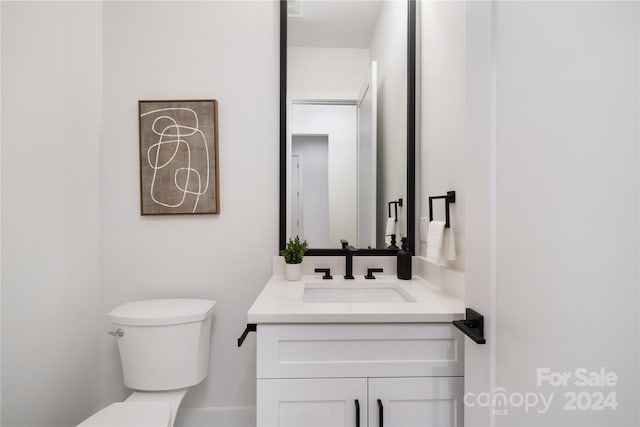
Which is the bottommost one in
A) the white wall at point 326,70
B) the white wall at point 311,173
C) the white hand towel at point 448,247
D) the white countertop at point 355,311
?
the white countertop at point 355,311

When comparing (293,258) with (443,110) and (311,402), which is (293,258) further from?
(443,110)

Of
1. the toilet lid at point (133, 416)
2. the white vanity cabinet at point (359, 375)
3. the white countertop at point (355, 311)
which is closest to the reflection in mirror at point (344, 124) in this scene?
the white countertop at point (355, 311)

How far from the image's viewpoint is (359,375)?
0.99 meters

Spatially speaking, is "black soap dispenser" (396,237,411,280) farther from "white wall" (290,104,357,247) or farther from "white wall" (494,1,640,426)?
"white wall" (494,1,640,426)

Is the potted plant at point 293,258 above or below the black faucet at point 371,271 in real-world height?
above

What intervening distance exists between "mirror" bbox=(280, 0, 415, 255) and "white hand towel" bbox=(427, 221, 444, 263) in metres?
0.32

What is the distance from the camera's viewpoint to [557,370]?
527 mm

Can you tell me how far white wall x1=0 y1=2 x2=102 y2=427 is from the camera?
44.9 inches

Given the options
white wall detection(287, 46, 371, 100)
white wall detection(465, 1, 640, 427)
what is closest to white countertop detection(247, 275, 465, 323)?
white wall detection(465, 1, 640, 427)

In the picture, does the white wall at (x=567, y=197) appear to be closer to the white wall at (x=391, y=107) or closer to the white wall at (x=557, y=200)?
the white wall at (x=557, y=200)

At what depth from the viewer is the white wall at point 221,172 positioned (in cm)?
164

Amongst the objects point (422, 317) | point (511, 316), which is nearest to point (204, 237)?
point (422, 317)

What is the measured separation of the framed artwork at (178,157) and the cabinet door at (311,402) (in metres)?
0.95

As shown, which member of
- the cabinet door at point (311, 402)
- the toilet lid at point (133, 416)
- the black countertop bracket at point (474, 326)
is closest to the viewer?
the black countertop bracket at point (474, 326)
